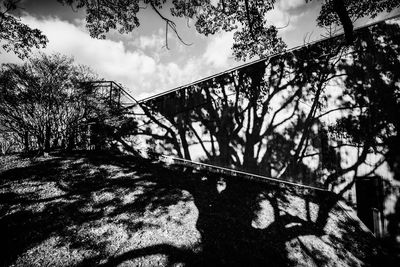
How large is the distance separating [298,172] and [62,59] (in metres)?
10.3

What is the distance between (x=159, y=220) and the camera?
548 cm

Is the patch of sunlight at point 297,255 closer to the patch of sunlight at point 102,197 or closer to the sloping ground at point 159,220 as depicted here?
the sloping ground at point 159,220

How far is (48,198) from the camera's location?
582 cm

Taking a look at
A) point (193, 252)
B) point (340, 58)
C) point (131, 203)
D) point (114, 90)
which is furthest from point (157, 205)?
point (340, 58)

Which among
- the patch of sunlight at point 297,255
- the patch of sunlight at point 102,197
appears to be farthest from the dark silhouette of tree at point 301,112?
the patch of sunlight at point 102,197

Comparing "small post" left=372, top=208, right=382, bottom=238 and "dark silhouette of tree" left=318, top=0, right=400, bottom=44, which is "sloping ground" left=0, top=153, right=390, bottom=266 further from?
"dark silhouette of tree" left=318, top=0, right=400, bottom=44

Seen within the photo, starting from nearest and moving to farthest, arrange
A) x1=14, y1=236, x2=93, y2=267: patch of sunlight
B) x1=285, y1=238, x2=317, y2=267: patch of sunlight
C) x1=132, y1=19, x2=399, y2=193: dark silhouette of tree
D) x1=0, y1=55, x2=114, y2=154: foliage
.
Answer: x1=14, y1=236, x2=93, y2=267: patch of sunlight → x1=285, y1=238, x2=317, y2=267: patch of sunlight → x1=132, y1=19, x2=399, y2=193: dark silhouette of tree → x1=0, y1=55, x2=114, y2=154: foliage

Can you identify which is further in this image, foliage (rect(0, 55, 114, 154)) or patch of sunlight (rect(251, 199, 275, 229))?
foliage (rect(0, 55, 114, 154))

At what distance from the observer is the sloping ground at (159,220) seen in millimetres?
4430

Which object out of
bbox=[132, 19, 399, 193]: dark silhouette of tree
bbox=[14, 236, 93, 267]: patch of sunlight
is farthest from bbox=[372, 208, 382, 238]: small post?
bbox=[14, 236, 93, 267]: patch of sunlight

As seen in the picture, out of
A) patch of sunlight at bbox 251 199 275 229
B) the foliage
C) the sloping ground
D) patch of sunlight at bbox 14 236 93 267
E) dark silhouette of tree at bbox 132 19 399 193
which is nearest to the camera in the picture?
patch of sunlight at bbox 14 236 93 267

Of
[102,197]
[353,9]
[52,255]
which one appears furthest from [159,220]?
[353,9]

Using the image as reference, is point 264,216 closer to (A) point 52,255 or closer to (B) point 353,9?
(A) point 52,255

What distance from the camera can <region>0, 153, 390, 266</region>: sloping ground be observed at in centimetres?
443
